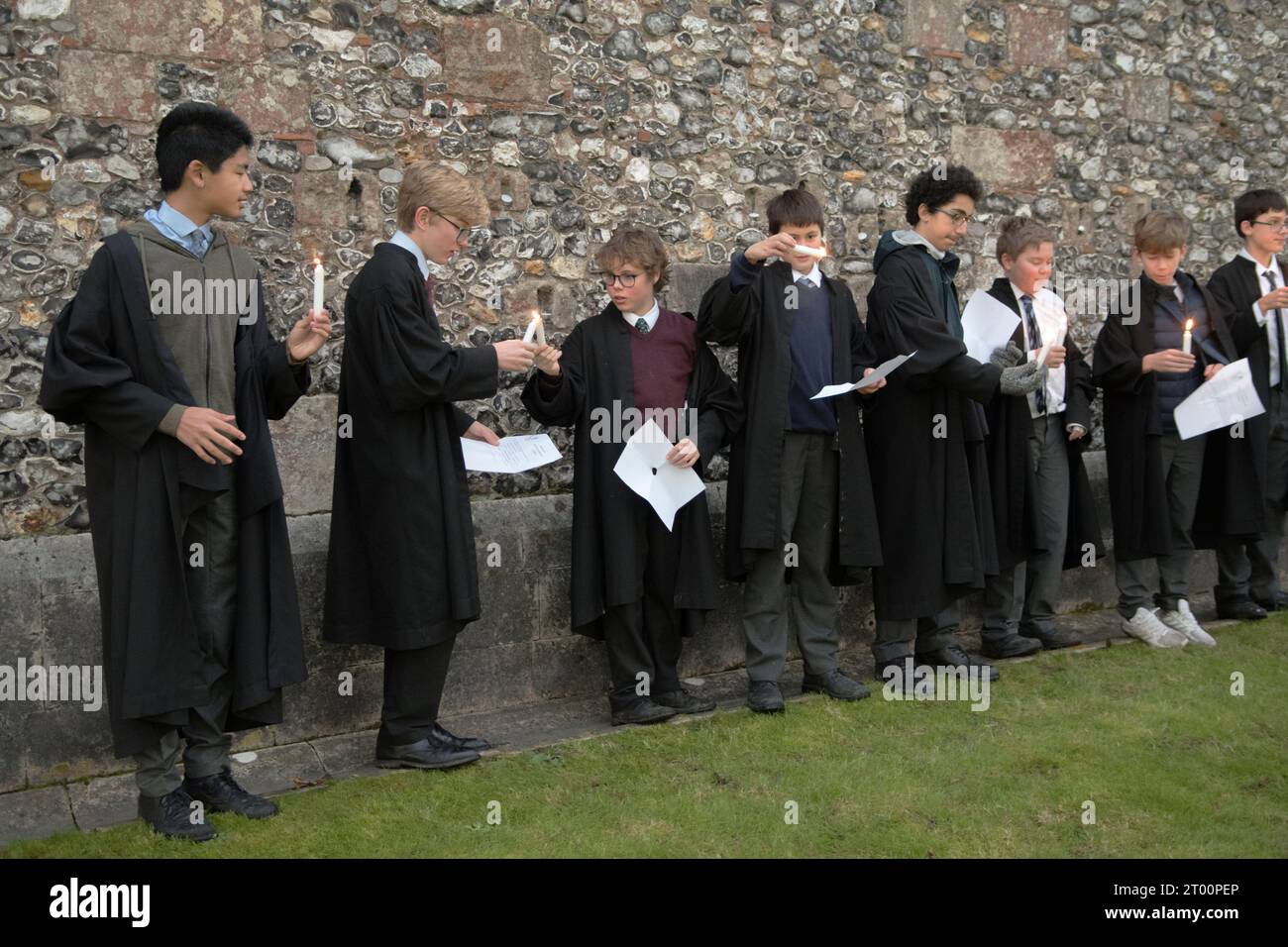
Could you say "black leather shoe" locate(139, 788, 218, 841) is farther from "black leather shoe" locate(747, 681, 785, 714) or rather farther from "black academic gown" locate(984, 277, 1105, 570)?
"black academic gown" locate(984, 277, 1105, 570)

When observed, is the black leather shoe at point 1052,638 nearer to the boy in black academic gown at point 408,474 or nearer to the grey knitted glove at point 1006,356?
the grey knitted glove at point 1006,356

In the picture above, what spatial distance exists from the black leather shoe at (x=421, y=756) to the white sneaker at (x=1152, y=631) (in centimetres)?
356

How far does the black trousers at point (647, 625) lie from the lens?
5164 millimetres

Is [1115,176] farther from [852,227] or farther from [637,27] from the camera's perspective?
[637,27]

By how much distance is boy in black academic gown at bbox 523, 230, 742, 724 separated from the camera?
5086 millimetres

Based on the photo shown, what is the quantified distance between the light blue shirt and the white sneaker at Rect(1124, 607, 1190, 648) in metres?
4.78

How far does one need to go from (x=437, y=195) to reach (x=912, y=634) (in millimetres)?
2846

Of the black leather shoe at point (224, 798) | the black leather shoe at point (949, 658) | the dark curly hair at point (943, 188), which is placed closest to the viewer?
the black leather shoe at point (224, 798)

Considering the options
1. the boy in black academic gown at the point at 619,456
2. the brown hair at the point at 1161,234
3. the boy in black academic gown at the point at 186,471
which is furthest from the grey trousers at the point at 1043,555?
the boy in black academic gown at the point at 186,471

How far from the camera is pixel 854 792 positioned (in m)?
4.34

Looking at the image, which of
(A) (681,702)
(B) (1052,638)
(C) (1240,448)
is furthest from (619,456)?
(C) (1240,448)

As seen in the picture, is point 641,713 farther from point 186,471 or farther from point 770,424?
point 186,471

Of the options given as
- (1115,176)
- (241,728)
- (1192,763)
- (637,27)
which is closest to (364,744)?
(241,728)

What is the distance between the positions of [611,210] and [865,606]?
2303 millimetres
